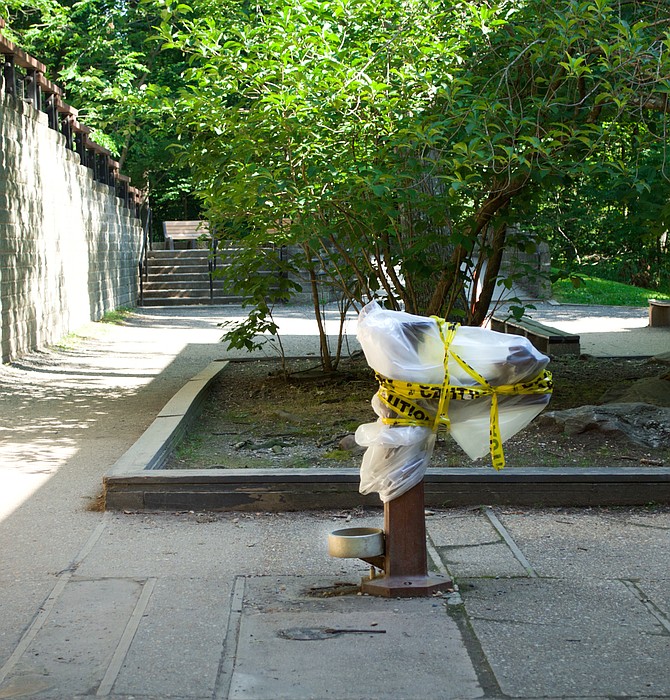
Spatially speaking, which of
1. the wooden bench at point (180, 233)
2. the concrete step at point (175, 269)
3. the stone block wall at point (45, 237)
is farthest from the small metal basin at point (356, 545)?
the wooden bench at point (180, 233)

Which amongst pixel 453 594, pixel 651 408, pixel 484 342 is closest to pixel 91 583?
pixel 453 594

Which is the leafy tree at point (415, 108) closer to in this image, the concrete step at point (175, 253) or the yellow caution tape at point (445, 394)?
the yellow caution tape at point (445, 394)

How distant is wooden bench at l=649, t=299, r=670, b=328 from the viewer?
19.4 meters

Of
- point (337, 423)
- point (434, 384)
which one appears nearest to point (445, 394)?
point (434, 384)

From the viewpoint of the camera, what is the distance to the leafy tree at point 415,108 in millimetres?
7098

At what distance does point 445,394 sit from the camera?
434cm

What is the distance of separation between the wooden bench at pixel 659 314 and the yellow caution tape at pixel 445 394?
15825mm

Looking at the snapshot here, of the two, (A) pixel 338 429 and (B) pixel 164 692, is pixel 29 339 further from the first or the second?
(B) pixel 164 692

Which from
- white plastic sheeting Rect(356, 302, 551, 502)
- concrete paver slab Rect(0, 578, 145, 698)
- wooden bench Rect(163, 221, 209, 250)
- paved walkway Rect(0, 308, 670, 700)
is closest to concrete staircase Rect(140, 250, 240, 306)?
wooden bench Rect(163, 221, 209, 250)

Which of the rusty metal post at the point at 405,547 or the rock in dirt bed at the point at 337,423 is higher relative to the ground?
the rusty metal post at the point at 405,547

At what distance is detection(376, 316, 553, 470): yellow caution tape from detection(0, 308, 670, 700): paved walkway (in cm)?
76

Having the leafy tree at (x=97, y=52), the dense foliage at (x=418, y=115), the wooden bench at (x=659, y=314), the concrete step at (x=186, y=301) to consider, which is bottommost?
the concrete step at (x=186, y=301)

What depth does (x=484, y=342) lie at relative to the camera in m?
4.39

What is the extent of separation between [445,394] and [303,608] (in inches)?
42.9
